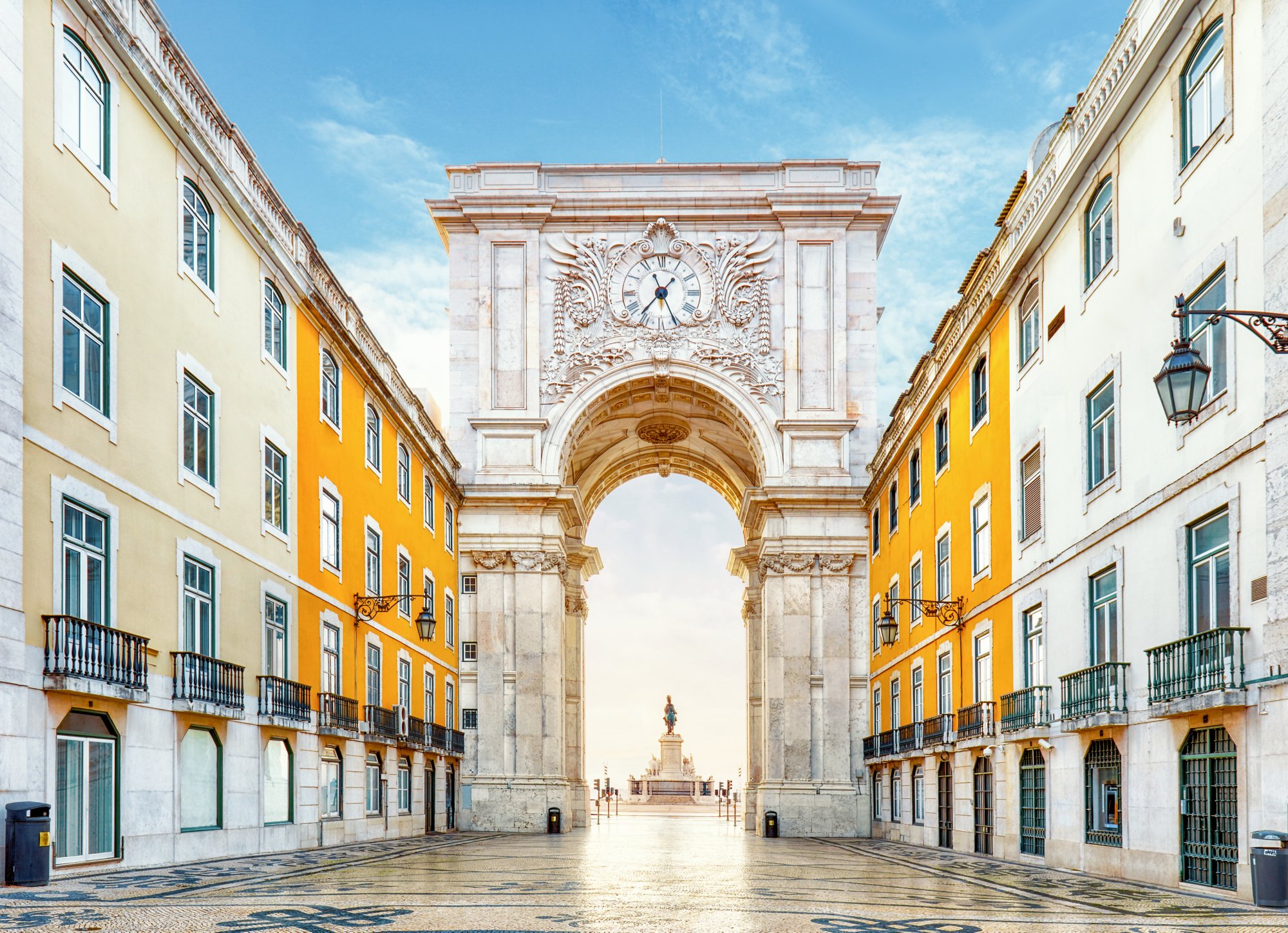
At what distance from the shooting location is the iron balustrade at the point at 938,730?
28.4 meters

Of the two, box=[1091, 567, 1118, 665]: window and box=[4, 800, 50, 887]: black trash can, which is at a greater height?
box=[1091, 567, 1118, 665]: window

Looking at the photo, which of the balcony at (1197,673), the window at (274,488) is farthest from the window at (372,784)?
the balcony at (1197,673)

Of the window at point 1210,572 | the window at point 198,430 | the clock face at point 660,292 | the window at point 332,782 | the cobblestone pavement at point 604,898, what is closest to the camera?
the cobblestone pavement at point 604,898

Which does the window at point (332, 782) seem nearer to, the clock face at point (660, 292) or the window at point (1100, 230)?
the window at point (1100, 230)

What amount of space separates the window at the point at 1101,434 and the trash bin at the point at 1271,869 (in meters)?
6.67

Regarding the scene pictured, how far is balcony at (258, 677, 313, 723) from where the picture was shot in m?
22.6

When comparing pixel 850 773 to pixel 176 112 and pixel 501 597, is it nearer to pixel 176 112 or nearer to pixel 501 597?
pixel 501 597

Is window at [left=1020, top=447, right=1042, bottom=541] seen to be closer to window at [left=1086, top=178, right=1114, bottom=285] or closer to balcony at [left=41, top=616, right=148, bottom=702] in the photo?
window at [left=1086, top=178, right=1114, bottom=285]

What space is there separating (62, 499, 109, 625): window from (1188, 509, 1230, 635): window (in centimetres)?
1279

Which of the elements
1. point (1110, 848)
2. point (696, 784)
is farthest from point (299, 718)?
point (696, 784)

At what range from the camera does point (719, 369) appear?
4381 cm

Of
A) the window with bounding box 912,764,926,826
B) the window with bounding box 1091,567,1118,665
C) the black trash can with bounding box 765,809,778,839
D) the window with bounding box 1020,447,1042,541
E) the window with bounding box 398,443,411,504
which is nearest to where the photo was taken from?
the window with bounding box 1091,567,1118,665

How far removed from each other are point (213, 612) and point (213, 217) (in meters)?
6.15

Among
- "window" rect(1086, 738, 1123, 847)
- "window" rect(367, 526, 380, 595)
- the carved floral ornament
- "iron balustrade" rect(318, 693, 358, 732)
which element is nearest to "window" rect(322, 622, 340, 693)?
"iron balustrade" rect(318, 693, 358, 732)
